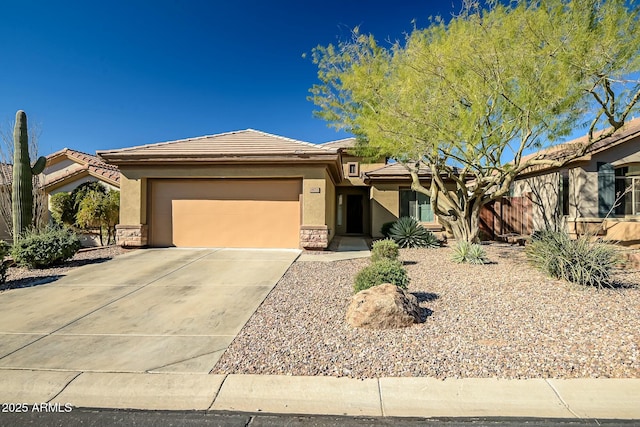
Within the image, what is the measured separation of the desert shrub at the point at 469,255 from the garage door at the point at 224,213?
5.47 m

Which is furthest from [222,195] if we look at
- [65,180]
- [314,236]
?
[65,180]

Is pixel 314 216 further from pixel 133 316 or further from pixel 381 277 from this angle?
pixel 133 316

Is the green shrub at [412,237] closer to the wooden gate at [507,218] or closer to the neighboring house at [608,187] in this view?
the wooden gate at [507,218]

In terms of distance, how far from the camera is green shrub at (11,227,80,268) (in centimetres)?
812

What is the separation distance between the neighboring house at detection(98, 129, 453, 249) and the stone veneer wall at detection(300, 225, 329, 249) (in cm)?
3

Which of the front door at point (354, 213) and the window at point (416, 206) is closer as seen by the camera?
Result: the window at point (416, 206)

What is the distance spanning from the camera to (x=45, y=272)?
26.2 feet

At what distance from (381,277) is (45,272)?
27.0 ft

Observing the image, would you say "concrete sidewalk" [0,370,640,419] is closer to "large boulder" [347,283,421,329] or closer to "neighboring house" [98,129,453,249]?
"large boulder" [347,283,421,329]

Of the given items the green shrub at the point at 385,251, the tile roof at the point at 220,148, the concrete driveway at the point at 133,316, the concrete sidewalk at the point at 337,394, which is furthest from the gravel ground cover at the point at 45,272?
the green shrub at the point at 385,251

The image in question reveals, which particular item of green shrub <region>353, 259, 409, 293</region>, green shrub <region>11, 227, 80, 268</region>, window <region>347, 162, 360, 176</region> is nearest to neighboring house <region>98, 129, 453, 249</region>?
green shrub <region>11, 227, 80, 268</region>

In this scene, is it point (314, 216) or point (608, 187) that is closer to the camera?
point (314, 216)

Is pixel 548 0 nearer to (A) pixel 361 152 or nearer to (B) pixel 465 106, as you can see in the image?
(B) pixel 465 106

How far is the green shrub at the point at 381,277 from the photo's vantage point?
210 inches
